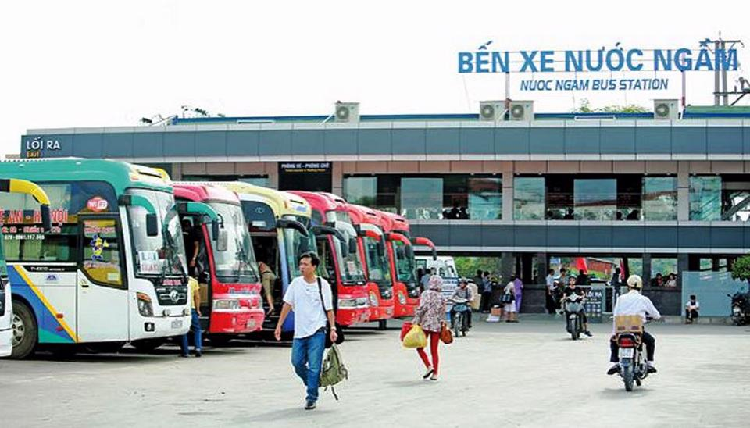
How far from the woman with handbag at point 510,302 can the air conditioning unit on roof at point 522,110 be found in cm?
1093

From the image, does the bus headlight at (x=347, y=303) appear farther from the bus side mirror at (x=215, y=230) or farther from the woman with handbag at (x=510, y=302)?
the woman with handbag at (x=510, y=302)

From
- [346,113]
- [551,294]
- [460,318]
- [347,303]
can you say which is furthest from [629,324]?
[346,113]

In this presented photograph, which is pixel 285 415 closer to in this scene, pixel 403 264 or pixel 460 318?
pixel 460 318

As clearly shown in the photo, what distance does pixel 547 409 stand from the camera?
1488 centimetres

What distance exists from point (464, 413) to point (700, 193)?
128 feet

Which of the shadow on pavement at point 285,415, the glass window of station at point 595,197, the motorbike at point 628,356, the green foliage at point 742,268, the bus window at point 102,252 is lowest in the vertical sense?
the shadow on pavement at point 285,415

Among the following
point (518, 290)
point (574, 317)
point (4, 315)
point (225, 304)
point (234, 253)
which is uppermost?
point (234, 253)

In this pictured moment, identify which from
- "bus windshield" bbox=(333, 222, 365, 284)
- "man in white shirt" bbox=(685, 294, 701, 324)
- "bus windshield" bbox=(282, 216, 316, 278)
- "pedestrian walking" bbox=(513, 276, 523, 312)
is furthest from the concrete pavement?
"pedestrian walking" bbox=(513, 276, 523, 312)

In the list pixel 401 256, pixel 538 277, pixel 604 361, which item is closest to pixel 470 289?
pixel 401 256

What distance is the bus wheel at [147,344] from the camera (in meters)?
24.2

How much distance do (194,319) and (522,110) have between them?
32.8m

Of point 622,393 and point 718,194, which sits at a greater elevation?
point 718,194

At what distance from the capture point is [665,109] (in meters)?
53.6

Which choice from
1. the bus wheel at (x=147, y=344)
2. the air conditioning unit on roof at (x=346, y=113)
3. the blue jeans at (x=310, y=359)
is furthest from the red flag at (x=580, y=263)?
the blue jeans at (x=310, y=359)
